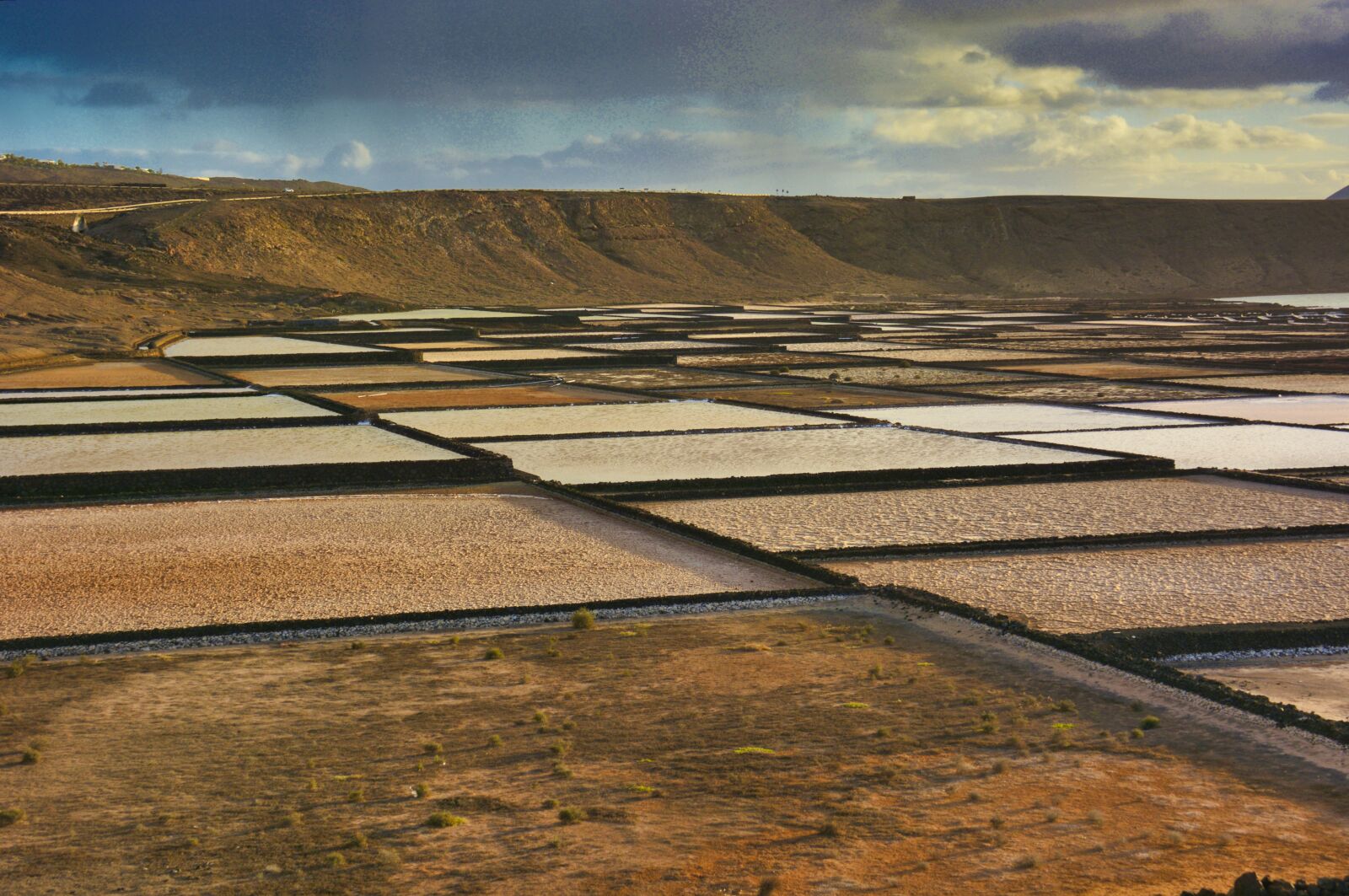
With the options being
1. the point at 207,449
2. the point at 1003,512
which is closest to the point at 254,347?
the point at 207,449

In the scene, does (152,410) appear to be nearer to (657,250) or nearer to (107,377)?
(107,377)

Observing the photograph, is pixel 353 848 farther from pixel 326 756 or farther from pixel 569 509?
pixel 569 509

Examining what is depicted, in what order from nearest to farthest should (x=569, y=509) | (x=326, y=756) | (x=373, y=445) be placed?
(x=326, y=756) → (x=569, y=509) → (x=373, y=445)

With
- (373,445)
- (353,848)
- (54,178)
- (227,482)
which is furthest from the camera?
(54,178)

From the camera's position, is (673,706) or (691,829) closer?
(691,829)

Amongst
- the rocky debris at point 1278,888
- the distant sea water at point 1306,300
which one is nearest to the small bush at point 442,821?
the rocky debris at point 1278,888

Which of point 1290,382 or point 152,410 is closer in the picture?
point 152,410

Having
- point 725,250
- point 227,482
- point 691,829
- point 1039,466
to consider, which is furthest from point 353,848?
point 725,250
